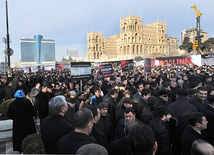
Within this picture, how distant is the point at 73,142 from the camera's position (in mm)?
1778

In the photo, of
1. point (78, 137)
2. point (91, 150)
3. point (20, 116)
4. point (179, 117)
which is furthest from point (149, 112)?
point (20, 116)

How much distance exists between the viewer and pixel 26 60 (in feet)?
447

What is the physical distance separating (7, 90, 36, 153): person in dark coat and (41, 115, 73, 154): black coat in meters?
1.89

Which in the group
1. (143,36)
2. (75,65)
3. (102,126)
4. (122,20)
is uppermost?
(122,20)

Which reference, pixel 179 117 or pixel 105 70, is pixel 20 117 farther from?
pixel 105 70

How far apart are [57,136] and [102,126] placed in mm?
1221

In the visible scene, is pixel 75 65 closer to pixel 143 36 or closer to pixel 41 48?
pixel 143 36

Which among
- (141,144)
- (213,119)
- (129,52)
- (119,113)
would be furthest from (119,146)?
(129,52)

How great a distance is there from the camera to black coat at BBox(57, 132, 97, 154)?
174cm

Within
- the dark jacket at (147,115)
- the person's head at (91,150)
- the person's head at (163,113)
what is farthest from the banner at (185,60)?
the person's head at (91,150)

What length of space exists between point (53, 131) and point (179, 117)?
8.67 ft

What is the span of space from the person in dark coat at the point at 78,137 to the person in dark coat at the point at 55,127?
415 millimetres

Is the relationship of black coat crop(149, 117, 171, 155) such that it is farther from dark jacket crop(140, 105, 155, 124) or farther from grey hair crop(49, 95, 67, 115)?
grey hair crop(49, 95, 67, 115)

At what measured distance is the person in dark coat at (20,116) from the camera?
155 inches
